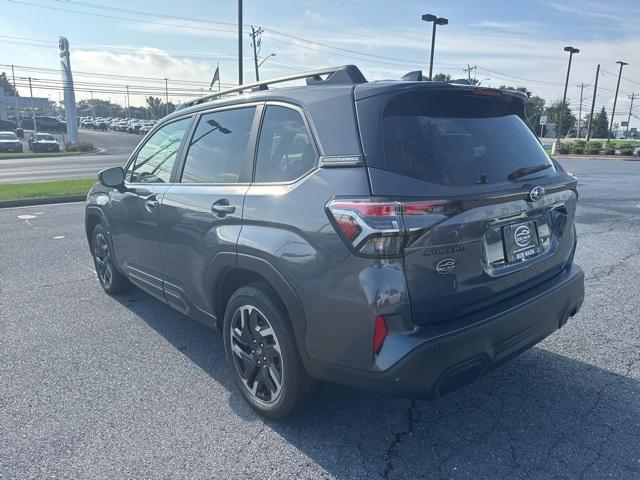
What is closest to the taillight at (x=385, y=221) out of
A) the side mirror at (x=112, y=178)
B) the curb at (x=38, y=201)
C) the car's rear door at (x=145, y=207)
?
the car's rear door at (x=145, y=207)

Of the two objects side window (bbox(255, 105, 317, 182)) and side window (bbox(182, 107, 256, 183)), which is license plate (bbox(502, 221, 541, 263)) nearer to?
side window (bbox(255, 105, 317, 182))

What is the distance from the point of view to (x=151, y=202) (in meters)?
3.82

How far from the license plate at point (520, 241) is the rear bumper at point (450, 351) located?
0.22 metres

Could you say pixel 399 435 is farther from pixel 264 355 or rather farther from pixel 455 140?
pixel 455 140

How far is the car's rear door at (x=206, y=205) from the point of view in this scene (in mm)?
2994

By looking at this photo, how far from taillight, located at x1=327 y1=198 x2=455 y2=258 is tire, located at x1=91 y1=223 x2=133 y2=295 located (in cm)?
337

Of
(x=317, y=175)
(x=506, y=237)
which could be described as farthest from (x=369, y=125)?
(x=506, y=237)

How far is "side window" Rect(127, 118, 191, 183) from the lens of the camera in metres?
3.81

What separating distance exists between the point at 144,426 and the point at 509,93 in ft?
9.77

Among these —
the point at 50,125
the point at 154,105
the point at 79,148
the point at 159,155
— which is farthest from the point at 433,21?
the point at 154,105

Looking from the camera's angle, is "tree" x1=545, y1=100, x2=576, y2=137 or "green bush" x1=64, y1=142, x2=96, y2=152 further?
Answer: "tree" x1=545, y1=100, x2=576, y2=137

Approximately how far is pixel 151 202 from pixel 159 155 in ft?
1.56

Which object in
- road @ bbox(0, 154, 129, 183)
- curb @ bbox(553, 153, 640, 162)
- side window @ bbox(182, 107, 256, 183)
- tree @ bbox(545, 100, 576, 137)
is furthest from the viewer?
tree @ bbox(545, 100, 576, 137)

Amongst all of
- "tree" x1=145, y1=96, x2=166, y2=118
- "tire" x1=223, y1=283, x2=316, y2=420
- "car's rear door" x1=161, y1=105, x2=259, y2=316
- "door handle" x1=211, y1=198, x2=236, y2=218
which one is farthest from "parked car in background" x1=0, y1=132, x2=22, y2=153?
"tree" x1=145, y1=96, x2=166, y2=118
